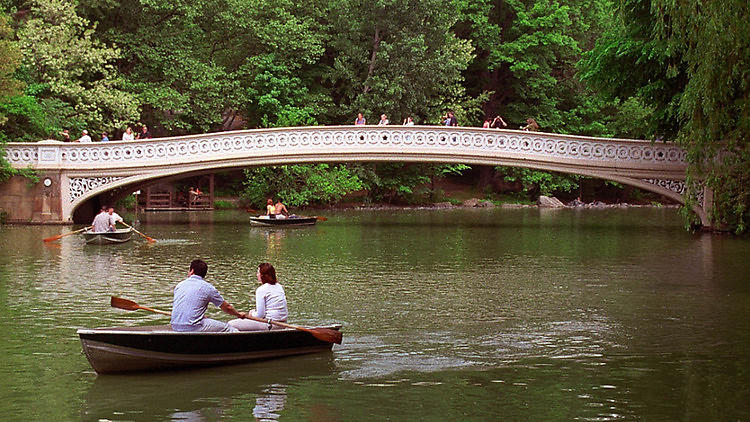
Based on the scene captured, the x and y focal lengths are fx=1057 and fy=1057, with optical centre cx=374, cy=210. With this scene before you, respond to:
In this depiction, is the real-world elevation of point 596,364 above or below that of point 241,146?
below

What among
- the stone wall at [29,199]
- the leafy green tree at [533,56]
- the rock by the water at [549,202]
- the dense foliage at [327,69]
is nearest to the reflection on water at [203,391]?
the dense foliage at [327,69]

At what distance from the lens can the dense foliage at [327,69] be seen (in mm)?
34500

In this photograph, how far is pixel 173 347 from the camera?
1092cm

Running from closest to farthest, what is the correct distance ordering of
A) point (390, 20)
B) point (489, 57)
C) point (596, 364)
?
1. point (596, 364)
2. point (390, 20)
3. point (489, 57)

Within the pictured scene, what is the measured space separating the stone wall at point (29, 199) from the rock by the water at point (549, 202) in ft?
83.5

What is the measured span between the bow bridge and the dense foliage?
62.4 inches

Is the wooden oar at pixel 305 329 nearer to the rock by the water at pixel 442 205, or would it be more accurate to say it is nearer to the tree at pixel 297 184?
the tree at pixel 297 184

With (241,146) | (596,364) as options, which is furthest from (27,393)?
(241,146)

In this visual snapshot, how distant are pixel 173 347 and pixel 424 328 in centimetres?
387

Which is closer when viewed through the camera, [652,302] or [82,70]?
[652,302]

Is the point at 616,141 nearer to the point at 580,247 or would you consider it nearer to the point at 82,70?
the point at 580,247

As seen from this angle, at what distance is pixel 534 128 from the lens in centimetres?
3666

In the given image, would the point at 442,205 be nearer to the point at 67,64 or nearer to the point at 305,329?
the point at 67,64

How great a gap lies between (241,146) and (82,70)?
7430 mm
